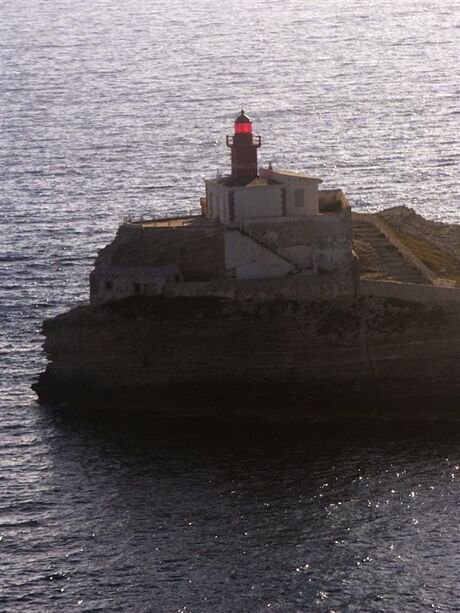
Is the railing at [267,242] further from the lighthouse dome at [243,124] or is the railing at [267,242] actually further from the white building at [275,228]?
the lighthouse dome at [243,124]

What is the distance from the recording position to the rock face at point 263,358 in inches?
3526

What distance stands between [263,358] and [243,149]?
11.5 m

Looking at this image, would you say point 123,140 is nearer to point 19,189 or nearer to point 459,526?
point 19,189

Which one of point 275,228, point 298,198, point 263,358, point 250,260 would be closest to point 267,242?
point 275,228

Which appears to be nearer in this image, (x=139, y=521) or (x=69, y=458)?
(x=139, y=521)

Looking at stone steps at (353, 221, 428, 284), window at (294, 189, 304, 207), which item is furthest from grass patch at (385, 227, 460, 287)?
window at (294, 189, 304, 207)

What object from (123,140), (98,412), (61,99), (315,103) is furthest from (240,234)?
(61,99)

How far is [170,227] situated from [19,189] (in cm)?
4538

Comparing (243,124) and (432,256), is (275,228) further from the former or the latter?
(432,256)

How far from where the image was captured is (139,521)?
78.2m

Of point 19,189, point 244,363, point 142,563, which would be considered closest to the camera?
point 142,563

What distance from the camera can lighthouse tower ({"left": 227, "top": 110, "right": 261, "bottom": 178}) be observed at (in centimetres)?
9500

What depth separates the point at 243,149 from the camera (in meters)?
95.3

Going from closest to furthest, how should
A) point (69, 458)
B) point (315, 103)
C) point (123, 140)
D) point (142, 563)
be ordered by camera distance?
point (142, 563), point (69, 458), point (123, 140), point (315, 103)
